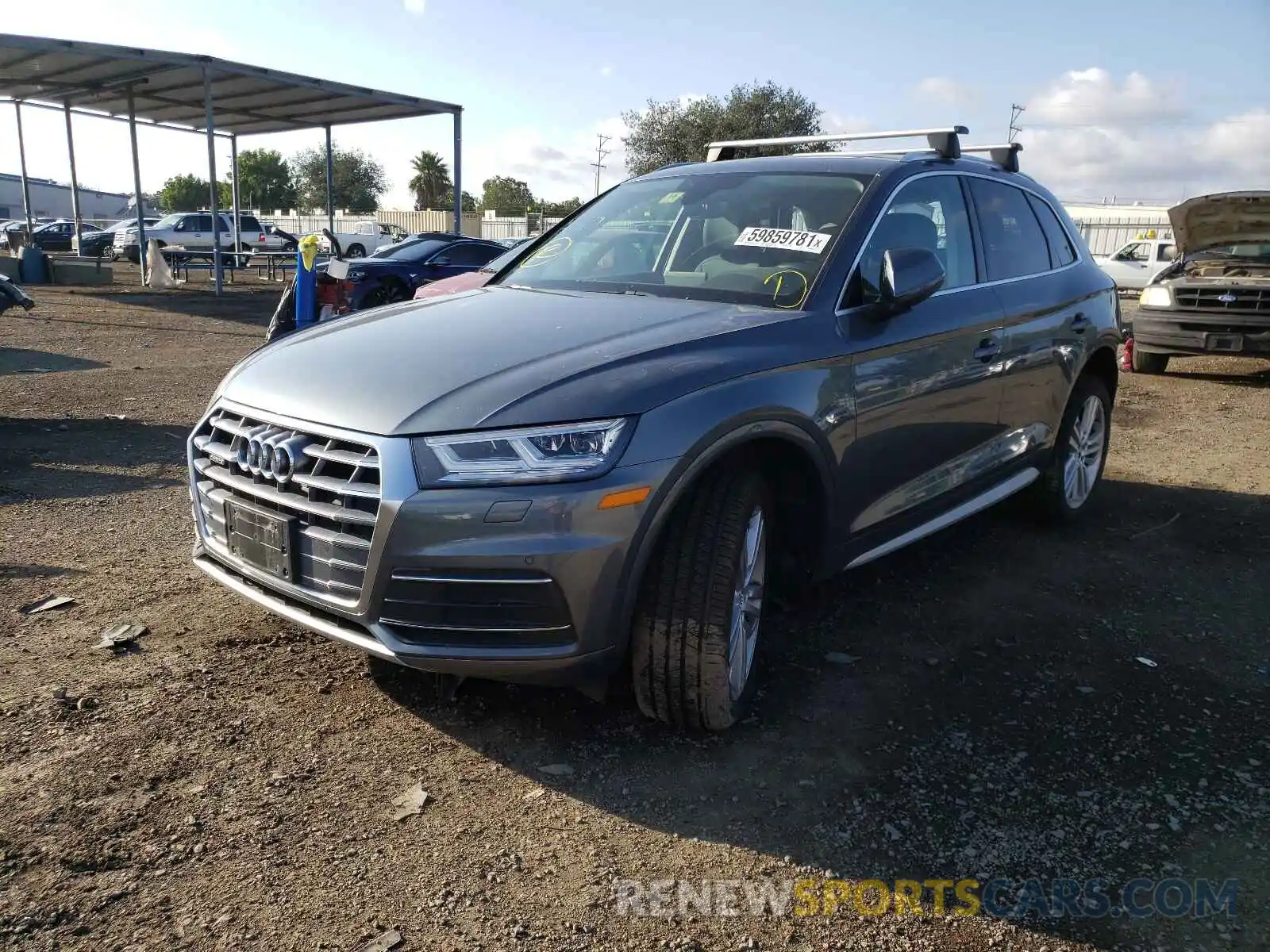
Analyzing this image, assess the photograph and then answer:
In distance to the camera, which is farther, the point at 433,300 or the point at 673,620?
the point at 433,300

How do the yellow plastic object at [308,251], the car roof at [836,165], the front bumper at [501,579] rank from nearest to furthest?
the front bumper at [501,579] < the car roof at [836,165] < the yellow plastic object at [308,251]

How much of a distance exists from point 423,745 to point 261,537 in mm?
770

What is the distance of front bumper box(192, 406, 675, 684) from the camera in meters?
2.46

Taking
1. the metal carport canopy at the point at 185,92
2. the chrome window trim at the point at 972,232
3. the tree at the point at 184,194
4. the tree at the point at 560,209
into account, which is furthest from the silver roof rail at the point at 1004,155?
the tree at the point at 184,194

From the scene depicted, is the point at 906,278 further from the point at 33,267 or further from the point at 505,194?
the point at 505,194

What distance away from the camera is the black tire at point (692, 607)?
2723mm

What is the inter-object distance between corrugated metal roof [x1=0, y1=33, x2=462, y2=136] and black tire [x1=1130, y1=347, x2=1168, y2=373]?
14622mm

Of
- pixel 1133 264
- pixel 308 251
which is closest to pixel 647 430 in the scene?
pixel 308 251

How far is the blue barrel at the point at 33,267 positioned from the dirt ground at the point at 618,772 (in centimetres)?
2138

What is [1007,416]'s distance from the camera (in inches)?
171

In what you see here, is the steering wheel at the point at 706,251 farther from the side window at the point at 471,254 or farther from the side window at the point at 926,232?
the side window at the point at 471,254

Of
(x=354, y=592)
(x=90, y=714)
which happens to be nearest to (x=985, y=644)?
(x=354, y=592)

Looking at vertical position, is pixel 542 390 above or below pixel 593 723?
above

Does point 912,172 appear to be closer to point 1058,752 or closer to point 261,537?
point 1058,752
